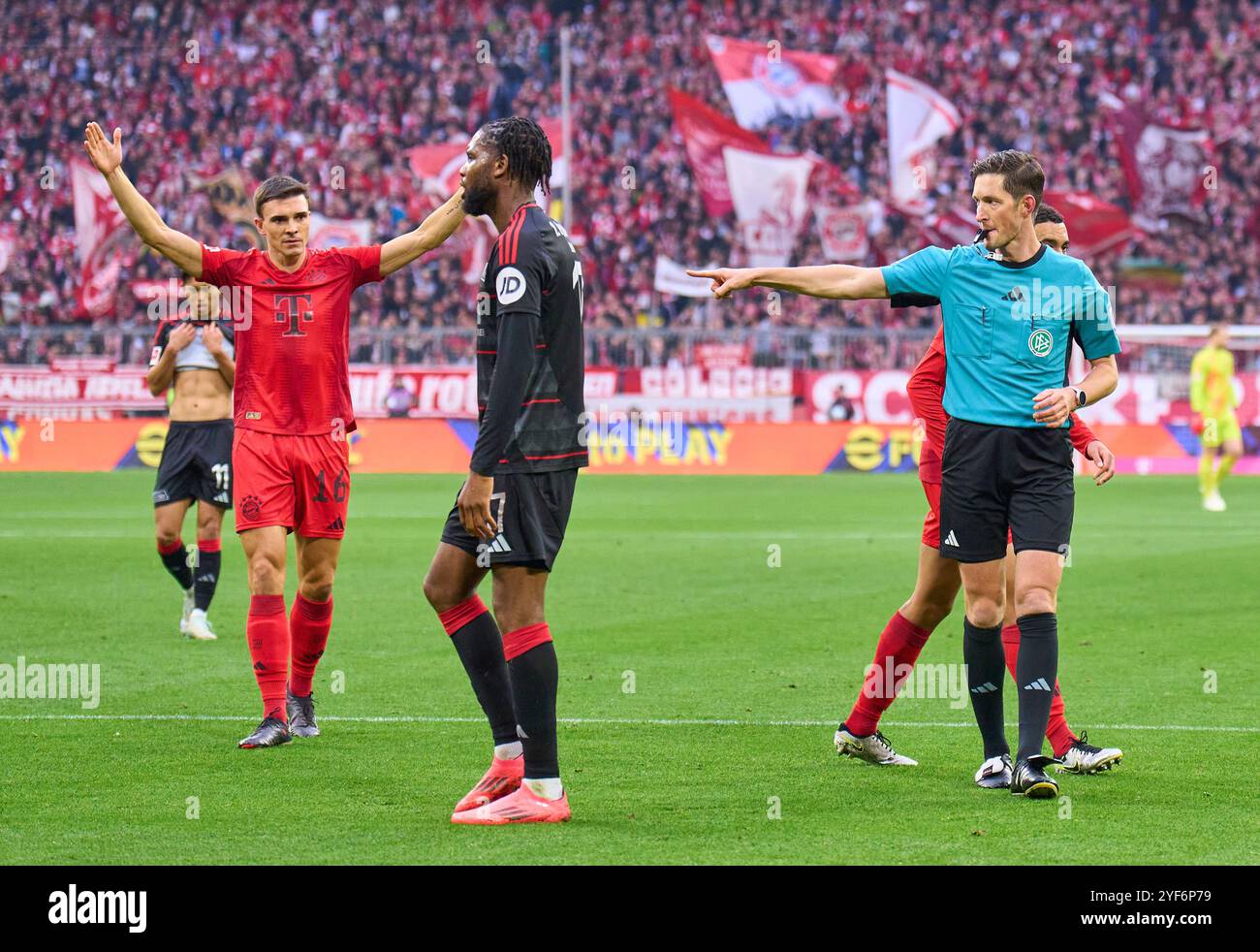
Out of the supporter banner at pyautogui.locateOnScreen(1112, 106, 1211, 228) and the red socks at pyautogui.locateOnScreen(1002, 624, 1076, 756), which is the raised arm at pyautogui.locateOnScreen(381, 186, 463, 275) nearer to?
the red socks at pyautogui.locateOnScreen(1002, 624, 1076, 756)

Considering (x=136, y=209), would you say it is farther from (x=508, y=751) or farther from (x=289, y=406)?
(x=508, y=751)

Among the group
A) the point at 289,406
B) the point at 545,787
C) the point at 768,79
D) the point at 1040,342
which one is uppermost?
the point at 768,79

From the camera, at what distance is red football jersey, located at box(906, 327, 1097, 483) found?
274 inches

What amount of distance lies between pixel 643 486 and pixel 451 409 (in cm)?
474

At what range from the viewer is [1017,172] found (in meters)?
6.21

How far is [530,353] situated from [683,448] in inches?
845

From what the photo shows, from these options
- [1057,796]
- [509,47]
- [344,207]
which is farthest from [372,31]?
[1057,796]

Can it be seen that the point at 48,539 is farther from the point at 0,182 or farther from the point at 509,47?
the point at 509,47

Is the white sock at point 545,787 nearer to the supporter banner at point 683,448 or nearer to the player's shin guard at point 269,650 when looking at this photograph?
the player's shin guard at point 269,650

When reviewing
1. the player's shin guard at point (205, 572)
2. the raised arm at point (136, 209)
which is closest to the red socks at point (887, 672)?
the raised arm at point (136, 209)

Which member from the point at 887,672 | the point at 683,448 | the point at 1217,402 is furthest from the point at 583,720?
the point at 683,448

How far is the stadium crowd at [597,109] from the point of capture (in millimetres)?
34500

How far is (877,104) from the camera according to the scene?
3747cm

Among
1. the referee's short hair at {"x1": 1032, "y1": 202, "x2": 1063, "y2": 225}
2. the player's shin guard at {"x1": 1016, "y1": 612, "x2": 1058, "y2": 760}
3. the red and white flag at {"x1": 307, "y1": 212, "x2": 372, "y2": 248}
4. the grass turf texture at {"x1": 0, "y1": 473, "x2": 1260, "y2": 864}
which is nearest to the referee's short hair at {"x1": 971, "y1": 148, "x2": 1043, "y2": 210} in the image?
the referee's short hair at {"x1": 1032, "y1": 202, "x2": 1063, "y2": 225}
